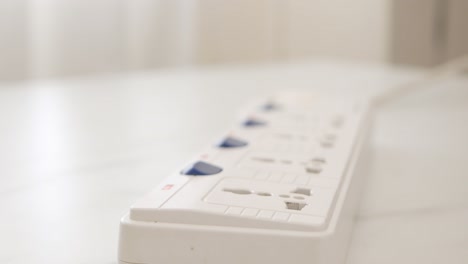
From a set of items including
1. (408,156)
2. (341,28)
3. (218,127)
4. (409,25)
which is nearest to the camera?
(408,156)

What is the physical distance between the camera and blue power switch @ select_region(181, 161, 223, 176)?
0.37 meters

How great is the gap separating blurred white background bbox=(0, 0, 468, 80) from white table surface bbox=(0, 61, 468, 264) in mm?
634

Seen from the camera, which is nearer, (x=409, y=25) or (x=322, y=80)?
(x=322, y=80)

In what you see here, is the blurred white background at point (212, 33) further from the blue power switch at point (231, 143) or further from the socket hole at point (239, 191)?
the socket hole at point (239, 191)

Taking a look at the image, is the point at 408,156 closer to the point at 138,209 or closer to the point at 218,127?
the point at 218,127

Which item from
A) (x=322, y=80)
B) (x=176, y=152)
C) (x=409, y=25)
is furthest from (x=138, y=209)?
(x=409, y=25)

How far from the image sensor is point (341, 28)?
234 centimetres

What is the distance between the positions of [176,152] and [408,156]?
182 mm

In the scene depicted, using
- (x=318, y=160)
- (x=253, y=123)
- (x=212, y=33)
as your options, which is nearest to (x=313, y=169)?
(x=318, y=160)

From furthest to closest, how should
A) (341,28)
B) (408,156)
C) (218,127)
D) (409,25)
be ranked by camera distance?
(341,28), (409,25), (218,127), (408,156)

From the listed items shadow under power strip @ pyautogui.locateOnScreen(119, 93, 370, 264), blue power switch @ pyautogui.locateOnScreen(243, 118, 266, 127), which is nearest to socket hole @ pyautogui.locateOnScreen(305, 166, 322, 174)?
shadow under power strip @ pyautogui.locateOnScreen(119, 93, 370, 264)

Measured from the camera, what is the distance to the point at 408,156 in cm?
57

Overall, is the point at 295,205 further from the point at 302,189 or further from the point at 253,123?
the point at 253,123

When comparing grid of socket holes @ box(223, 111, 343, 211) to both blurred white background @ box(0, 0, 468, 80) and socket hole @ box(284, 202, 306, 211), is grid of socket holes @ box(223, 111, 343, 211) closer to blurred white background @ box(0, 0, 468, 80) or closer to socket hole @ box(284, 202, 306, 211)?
socket hole @ box(284, 202, 306, 211)
